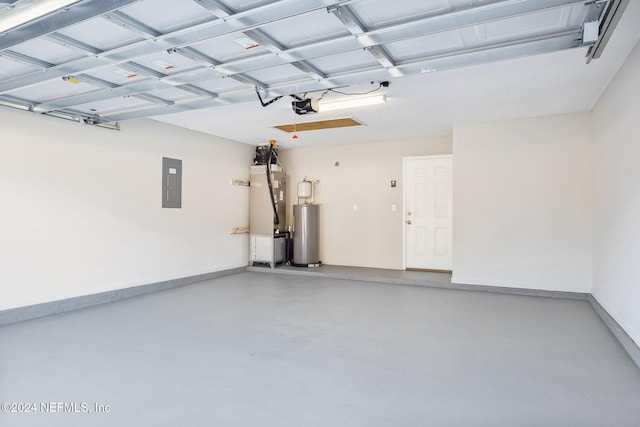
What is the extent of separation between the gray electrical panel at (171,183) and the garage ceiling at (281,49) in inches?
57.2

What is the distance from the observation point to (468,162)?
586 cm

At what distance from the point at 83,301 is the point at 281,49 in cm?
406

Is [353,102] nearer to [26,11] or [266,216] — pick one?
[26,11]

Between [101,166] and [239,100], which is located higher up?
[239,100]

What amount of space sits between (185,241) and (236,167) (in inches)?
73.6

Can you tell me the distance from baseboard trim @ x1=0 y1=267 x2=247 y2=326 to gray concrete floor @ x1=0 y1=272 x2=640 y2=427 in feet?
0.57

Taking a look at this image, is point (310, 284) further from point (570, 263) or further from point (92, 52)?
point (92, 52)

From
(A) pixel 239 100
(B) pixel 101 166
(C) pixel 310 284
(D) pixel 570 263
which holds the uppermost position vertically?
(A) pixel 239 100

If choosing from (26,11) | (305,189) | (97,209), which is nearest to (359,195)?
(305,189)

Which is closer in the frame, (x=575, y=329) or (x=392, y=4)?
(x=392, y=4)

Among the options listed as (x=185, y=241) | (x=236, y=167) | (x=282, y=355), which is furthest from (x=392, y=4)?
(x=236, y=167)

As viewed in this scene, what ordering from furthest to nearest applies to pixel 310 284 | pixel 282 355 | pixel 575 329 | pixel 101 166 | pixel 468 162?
pixel 310 284 < pixel 468 162 < pixel 101 166 < pixel 575 329 < pixel 282 355

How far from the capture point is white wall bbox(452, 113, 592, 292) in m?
5.27

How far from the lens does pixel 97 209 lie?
498cm
